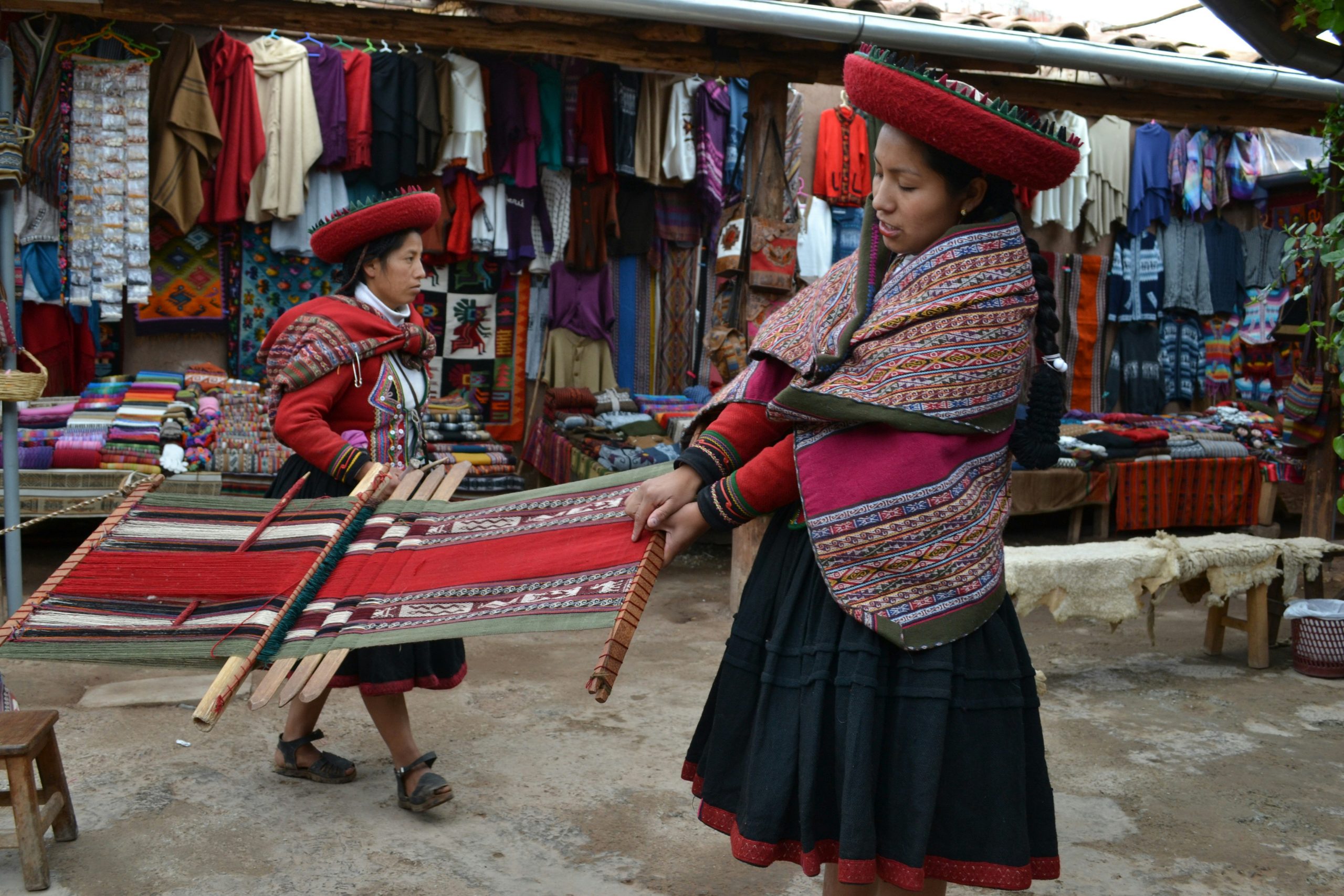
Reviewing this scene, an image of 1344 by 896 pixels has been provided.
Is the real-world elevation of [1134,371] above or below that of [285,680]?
above

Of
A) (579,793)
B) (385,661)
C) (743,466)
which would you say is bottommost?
(579,793)

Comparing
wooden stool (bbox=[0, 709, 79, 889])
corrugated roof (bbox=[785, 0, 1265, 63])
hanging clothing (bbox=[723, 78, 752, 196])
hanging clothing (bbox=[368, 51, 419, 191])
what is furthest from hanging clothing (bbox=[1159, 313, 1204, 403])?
wooden stool (bbox=[0, 709, 79, 889])

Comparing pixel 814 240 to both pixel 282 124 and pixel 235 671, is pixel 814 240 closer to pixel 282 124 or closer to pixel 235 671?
pixel 282 124

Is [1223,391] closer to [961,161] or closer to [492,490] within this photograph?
[492,490]

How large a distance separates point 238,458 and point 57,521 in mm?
1043

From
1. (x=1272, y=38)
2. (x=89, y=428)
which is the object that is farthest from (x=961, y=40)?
(x=89, y=428)

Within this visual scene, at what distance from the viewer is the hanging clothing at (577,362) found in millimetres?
7637

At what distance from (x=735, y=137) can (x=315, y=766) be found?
5522 mm

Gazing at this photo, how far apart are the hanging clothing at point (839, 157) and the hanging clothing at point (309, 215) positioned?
11.0 feet

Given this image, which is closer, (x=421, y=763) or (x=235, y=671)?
(x=235, y=671)

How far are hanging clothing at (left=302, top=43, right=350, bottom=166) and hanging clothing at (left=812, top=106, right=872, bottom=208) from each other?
3329mm

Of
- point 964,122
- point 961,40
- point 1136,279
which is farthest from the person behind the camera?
Result: point 1136,279

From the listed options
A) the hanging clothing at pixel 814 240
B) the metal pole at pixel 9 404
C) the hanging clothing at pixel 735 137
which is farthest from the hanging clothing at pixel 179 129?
the hanging clothing at pixel 814 240

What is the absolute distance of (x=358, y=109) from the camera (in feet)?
21.6
